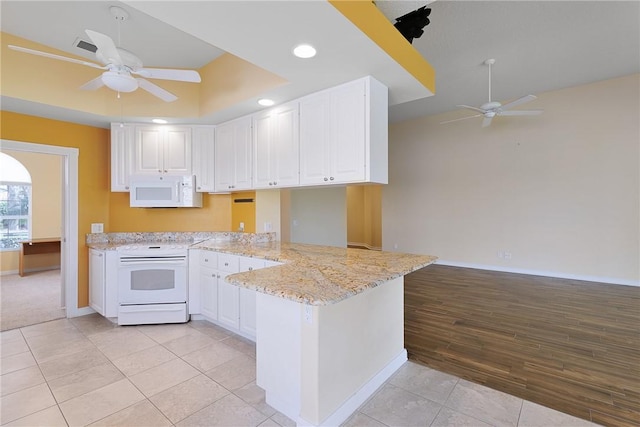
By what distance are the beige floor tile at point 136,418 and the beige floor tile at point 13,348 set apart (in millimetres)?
1716

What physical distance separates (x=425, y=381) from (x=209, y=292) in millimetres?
2322

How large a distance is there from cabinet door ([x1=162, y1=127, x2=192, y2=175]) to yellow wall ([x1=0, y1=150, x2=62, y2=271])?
177 inches

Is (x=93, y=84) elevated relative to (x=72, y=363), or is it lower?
elevated

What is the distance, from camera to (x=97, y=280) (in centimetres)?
353

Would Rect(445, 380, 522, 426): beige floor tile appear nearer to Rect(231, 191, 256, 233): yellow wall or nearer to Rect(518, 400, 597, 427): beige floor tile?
Rect(518, 400, 597, 427): beige floor tile

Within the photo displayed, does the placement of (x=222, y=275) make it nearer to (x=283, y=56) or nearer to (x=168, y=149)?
(x=168, y=149)

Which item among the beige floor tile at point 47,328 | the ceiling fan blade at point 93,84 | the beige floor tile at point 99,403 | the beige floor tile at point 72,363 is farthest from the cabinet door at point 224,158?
the beige floor tile at point 47,328

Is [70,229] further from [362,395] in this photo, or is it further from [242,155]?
[362,395]

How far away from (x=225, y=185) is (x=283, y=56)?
6.46 ft

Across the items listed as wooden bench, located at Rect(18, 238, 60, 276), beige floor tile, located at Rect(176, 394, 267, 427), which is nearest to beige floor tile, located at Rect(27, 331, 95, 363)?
→ beige floor tile, located at Rect(176, 394, 267, 427)

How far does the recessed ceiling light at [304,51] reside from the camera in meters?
1.96

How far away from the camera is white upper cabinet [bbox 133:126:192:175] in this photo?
3.74m

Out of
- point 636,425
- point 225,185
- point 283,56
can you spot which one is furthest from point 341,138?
point 636,425

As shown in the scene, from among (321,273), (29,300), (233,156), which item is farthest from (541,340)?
(29,300)
